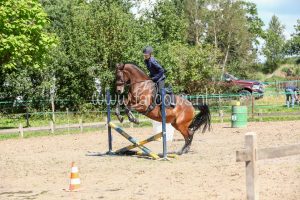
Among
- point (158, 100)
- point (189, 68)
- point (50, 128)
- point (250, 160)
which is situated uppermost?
point (189, 68)

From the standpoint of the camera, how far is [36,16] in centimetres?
2608

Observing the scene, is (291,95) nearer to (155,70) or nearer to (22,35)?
(22,35)

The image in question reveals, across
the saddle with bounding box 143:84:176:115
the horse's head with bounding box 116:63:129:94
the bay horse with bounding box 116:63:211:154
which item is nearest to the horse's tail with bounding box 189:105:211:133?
the bay horse with bounding box 116:63:211:154

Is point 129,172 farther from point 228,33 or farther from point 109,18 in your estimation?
point 228,33

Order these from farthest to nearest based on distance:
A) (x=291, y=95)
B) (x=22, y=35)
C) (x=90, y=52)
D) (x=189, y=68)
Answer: (x=189, y=68)
(x=291, y=95)
(x=90, y=52)
(x=22, y=35)

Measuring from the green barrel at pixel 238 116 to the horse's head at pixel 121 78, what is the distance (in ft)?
34.9

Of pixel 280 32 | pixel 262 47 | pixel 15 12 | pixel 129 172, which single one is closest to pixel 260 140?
pixel 129 172

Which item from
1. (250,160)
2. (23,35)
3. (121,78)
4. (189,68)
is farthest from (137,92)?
(189,68)

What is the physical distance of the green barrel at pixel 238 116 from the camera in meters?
23.6

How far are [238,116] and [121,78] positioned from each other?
1113 centimetres

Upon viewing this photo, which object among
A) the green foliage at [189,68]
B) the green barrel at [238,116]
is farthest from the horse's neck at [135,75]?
the green foliage at [189,68]

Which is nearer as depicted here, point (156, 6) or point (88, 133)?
point (88, 133)

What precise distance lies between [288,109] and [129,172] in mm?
22624

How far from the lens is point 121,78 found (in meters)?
14.0
